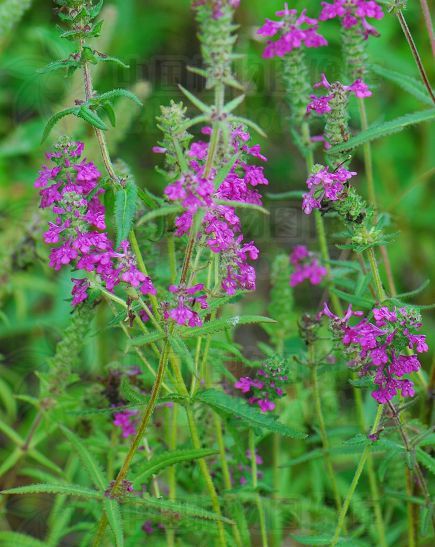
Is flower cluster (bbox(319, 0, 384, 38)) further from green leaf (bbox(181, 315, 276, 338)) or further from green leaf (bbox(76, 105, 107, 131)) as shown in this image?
green leaf (bbox(181, 315, 276, 338))

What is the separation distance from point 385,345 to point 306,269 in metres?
0.93

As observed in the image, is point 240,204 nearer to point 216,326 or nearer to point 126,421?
point 216,326

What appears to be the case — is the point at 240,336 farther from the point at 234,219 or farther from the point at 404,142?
the point at 234,219

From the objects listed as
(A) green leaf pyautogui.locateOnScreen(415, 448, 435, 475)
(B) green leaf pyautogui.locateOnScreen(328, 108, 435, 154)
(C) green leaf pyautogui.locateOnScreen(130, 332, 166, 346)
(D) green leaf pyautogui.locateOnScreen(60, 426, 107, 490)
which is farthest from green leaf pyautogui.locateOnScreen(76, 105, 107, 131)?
(A) green leaf pyautogui.locateOnScreen(415, 448, 435, 475)

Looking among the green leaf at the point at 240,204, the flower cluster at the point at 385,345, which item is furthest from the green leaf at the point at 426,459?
the green leaf at the point at 240,204

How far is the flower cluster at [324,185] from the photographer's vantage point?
1865 mm

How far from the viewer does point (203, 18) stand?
62.7 inches

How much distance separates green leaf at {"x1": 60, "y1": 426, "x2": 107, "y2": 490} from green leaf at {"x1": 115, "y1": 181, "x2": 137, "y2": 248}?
66 centimetres

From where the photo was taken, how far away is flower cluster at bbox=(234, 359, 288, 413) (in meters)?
2.17

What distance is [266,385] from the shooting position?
2.25 m

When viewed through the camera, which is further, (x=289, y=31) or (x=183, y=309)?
(x=289, y=31)

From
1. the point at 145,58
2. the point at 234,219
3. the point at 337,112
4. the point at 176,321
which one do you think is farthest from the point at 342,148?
the point at 145,58

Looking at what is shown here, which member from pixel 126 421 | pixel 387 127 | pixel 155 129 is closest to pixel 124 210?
pixel 387 127

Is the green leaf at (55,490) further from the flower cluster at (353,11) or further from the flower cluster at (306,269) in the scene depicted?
the flower cluster at (353,11)
